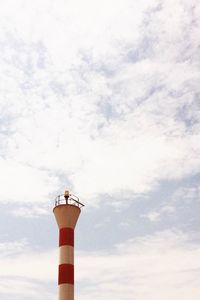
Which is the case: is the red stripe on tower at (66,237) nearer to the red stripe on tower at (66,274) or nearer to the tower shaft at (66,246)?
the tower shaft at (66,246)

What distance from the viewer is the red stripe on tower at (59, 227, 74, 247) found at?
34.4 metres

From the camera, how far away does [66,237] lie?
3450cm

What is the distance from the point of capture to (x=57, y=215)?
3572cm

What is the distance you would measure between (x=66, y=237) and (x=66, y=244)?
0.53 m

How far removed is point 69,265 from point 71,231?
2.61 meters

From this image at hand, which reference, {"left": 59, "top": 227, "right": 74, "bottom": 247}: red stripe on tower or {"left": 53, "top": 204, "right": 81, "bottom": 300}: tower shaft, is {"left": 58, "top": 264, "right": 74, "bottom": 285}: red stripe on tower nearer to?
{"left": 53, "top": 204, "right": 81, "bottom": 300}: tower shaft

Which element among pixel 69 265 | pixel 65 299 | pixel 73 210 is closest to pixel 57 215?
pixel 73 210

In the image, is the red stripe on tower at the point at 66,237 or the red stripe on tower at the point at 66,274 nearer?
the red stripe on tower at the point at 66,274

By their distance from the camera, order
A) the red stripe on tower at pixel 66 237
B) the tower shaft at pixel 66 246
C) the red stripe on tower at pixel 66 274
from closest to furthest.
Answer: the tower shaft at pixel 66 246 < the red stripe on tower at pixel 66 274 < the red stripe on tower at pixel 66 237

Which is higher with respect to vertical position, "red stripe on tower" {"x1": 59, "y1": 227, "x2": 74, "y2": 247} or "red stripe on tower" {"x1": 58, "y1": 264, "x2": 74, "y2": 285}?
"red stripe on tower" {"x1": 59, "y1": 227, "x2": 74, "y2": 247}

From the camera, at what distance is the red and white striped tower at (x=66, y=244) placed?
109 ft

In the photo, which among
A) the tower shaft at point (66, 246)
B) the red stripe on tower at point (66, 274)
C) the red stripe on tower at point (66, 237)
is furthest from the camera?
the red stripe on tower at point (66, 237)

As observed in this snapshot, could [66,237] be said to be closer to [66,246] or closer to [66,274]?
A: [66,246]

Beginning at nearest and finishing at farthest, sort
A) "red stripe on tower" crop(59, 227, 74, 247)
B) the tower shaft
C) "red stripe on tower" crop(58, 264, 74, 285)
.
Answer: the tower shaft → "red stripe on tower" crop(58, 264, 74, 285) → "red stripe on tower" crop(59, 227, 74, 247)
